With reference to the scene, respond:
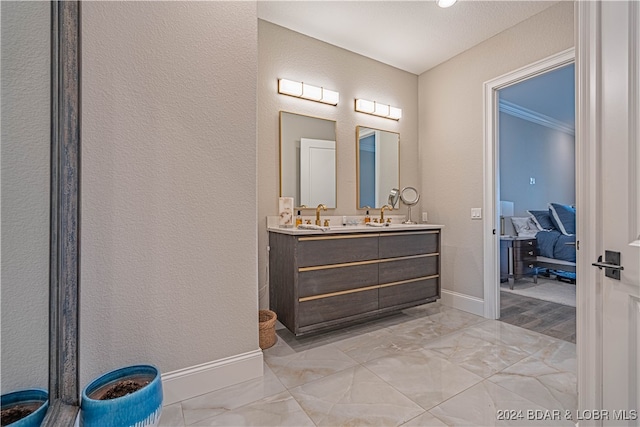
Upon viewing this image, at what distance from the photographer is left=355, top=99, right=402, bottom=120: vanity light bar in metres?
3.17

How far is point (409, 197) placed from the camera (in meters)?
3.45

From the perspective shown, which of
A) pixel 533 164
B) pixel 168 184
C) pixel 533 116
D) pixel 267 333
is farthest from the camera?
pixel 533 164

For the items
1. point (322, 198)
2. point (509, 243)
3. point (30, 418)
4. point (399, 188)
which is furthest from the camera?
point (509, 243)

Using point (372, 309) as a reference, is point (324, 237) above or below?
above

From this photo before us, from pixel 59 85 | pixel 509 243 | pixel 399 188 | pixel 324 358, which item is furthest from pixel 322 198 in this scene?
pixel 509 243

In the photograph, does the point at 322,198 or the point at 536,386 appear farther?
the point at 322,198

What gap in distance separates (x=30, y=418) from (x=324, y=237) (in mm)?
1720

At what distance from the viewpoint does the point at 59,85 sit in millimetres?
1272

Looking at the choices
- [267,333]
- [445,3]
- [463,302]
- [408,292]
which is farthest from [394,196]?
[267,333]

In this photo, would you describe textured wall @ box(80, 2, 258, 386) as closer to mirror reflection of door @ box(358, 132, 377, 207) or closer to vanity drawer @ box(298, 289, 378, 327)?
vanity drawer @ box(298, 289, 378, 327)

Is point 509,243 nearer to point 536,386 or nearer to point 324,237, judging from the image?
point 536,386

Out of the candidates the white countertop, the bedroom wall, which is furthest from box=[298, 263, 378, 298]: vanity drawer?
the bedroom wall

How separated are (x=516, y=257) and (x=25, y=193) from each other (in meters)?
5.10

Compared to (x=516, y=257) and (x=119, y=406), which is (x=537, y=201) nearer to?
(x=516, y=257)
